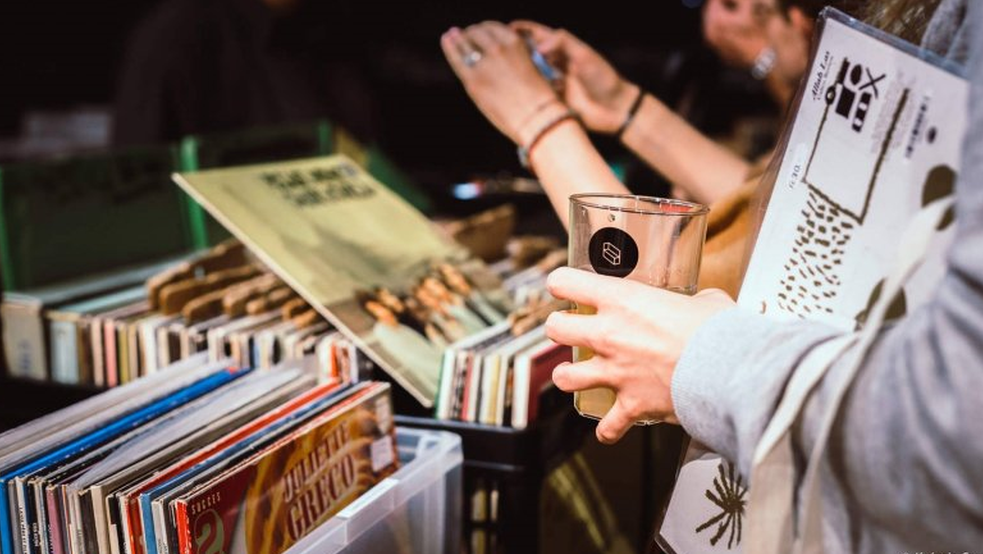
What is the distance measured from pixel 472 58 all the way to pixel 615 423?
556 millimetres

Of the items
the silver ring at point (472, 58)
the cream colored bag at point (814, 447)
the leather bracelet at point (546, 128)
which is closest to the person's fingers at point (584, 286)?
the cream colored bag at point (814, 447)

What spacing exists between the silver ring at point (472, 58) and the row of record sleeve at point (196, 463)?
0.41m

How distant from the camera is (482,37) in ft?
3.64

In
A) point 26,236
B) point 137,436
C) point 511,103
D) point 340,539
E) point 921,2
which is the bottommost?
point 340,539

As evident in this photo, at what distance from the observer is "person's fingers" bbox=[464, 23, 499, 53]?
3.60ft

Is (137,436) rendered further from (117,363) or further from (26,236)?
(26,236)

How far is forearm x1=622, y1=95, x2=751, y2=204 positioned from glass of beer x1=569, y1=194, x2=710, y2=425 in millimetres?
556

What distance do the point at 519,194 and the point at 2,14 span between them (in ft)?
11.7

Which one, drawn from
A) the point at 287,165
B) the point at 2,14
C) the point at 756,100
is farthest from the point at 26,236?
the point at 756,100

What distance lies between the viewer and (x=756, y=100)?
237 inches

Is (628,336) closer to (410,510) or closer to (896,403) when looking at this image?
(896,403)

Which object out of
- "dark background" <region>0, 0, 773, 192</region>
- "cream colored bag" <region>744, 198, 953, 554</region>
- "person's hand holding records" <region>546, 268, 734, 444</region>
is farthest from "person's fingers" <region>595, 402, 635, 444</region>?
"dark background" <region>0, 0, 773, 192</region>

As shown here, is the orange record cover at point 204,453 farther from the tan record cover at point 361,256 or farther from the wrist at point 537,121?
the wrist at point 537,121

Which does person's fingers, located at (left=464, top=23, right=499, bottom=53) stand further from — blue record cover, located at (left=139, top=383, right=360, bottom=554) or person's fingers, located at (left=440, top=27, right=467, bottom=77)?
blue record cover, located at (left=139, top=383, right=360, bottom=554)
